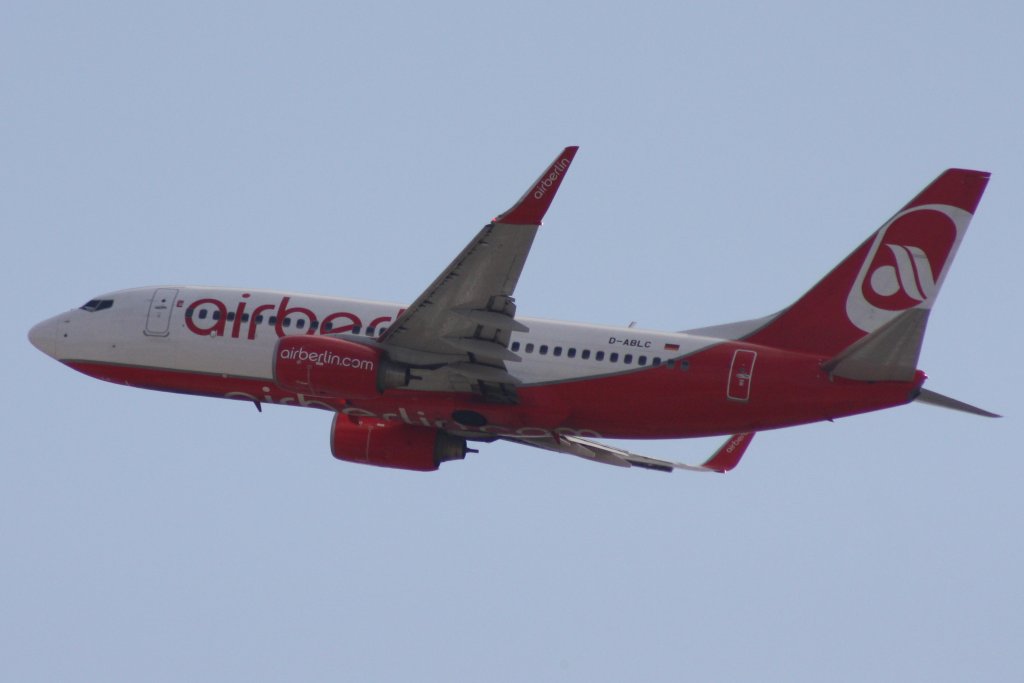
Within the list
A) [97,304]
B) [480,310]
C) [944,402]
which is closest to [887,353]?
[944,402]

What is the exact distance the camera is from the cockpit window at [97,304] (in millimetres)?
50469

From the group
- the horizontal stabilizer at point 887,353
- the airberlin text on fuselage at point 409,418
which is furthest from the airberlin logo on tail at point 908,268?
the airberlin text on fuselage at point 409,418

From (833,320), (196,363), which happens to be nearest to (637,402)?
(833,320)

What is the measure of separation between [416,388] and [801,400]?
10254 millimetres

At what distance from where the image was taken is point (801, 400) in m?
43.2

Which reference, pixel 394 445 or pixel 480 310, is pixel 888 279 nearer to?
pixel 480 310

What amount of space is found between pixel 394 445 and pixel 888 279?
48.7 ft

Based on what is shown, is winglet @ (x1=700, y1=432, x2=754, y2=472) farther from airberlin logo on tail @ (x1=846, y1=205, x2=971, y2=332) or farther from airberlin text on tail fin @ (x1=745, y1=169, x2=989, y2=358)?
airberlin logo on tail @ (x1=846, y1=205, x2=971, y2=332)

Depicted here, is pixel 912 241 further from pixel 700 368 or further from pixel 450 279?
pixel 450 279

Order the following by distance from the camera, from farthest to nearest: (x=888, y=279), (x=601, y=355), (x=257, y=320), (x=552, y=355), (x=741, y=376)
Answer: (x=257, y=320) < (x=552, y=355) < (x=601, y=355) < (x=888, y=279) < (x=741, y=376)

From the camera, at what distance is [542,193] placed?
1558 inches

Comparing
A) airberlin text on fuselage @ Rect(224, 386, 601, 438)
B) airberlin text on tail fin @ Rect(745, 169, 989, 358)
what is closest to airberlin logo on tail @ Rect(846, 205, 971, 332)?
airberlin text on tail fin @ Rect(745, 169, 989, 358)

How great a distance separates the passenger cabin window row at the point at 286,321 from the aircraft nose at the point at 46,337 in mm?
5201

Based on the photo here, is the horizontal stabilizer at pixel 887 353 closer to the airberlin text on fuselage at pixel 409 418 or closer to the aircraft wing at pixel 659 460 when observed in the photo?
the airberlin text on fuselage at pixel 409 418
